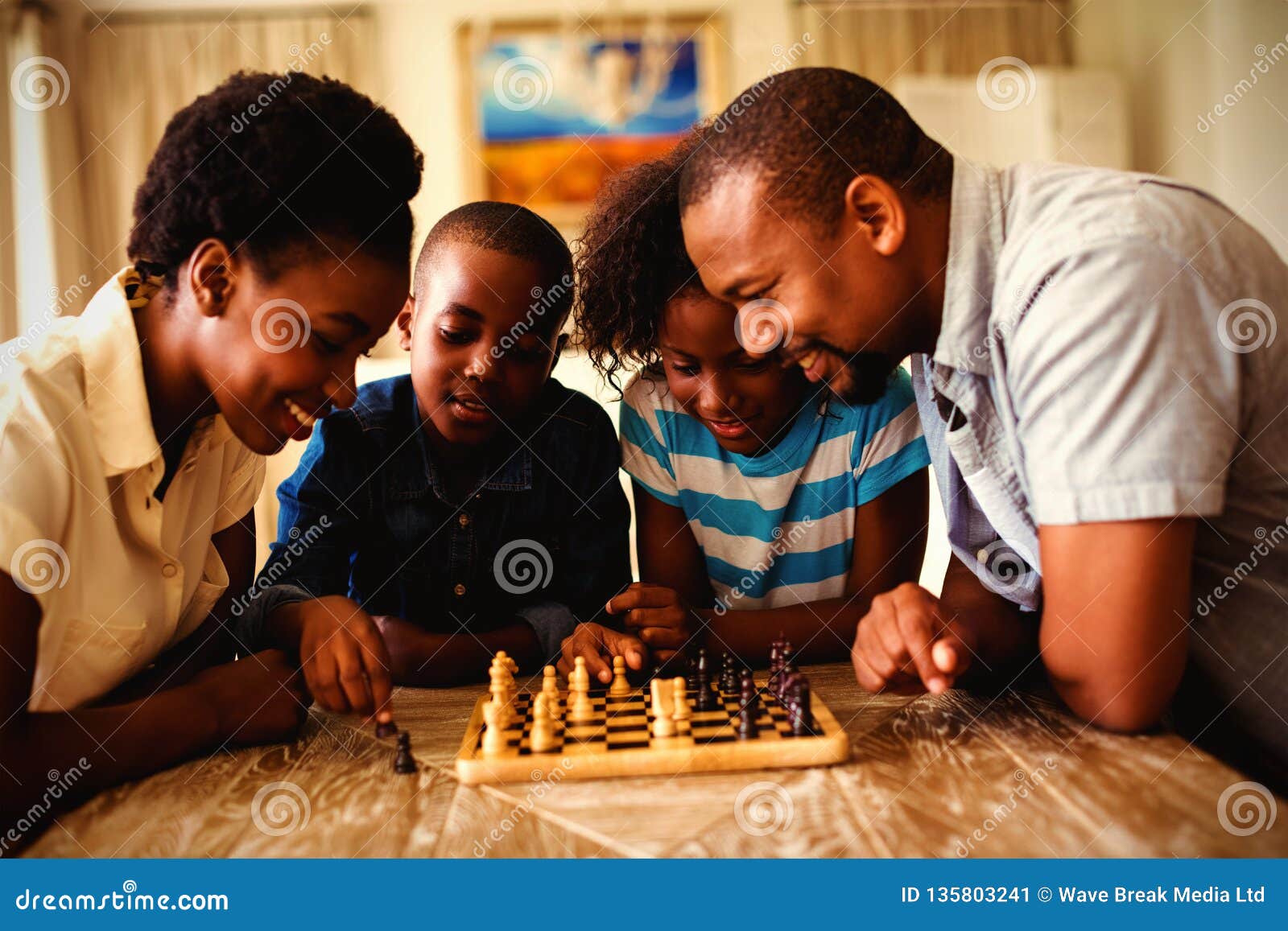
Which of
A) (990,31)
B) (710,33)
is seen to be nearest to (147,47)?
(710,33)

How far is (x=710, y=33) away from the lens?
5496mm

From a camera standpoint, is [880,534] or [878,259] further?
[880,534]

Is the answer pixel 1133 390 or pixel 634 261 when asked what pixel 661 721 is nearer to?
pixel 1133 390

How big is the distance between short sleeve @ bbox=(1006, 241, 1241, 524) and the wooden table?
27 centimetres

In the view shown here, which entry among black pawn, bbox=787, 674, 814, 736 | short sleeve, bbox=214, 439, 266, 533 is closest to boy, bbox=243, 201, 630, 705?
short sleeve, bbox=214, 439, 266, 533

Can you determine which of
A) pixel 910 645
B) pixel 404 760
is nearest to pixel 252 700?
pixel 404 760

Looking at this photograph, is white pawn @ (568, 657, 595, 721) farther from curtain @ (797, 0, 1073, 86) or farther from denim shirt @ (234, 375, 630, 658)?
curtain @ (797, 0, 1073, 86)

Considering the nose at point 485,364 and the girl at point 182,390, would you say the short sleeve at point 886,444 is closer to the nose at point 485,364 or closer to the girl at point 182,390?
the nose at point 485,364

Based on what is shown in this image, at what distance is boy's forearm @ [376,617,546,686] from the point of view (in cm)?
159

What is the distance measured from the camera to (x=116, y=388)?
119 cm

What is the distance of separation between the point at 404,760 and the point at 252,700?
24 cm

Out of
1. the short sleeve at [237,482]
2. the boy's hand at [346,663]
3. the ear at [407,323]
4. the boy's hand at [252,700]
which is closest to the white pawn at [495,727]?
the boy's hand at [346,663]
